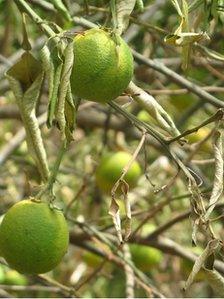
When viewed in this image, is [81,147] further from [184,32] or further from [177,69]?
[184,32]

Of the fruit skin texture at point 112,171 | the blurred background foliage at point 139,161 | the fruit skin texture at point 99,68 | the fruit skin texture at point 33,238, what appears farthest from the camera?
the fruit skin texture at point 112,171

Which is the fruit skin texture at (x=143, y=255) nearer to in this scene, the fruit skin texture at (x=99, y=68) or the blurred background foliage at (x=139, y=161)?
the blurred background foliage at (x=139, y=161)

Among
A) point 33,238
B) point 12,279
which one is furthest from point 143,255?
point 33,238

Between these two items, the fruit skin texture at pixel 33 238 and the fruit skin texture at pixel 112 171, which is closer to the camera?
the fruit skin texture at pixel 33 238

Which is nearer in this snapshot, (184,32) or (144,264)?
(184,32)

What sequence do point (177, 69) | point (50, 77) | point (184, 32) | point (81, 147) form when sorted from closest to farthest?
point (50, 77)
point (184, 32)
point (177, 69)
point (81, 147)

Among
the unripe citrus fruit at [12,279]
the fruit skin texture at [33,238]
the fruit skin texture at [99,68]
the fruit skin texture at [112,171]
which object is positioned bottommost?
the unripe citrus fruit at [12,279]

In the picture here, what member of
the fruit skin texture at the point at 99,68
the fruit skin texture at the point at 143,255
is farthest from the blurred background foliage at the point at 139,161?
the fruit skin texture at the point at 99,68

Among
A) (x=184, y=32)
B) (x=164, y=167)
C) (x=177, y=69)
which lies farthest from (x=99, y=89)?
(x=164, y=167)
